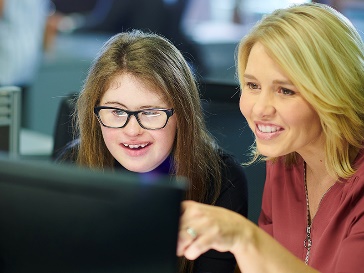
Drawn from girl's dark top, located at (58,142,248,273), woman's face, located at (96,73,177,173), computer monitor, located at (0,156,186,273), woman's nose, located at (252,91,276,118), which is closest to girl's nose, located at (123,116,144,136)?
woman's face, located at (96,73,177,173)

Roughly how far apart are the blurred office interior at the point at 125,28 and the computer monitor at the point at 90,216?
3663 mm

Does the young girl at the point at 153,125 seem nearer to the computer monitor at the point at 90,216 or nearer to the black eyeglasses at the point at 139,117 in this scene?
the black eyeglasses at the point at 139,117

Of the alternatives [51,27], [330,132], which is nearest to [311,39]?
[330,132]

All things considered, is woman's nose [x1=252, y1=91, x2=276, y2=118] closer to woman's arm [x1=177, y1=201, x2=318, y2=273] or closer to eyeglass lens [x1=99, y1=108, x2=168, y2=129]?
eyeglass lens [x1=99, y1=108, x2=168, y2=129]

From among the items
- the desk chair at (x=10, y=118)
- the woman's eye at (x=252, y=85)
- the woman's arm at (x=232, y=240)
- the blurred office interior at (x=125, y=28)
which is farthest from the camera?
the blurred office interior at (x=125, y=28)

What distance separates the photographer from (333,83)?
1.47 metres

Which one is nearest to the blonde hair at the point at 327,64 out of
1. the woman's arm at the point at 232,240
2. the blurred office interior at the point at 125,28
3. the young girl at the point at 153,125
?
the young girl at the point at 153,125

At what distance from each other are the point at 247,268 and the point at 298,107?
17.0 inches

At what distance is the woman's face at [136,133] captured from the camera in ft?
5.27

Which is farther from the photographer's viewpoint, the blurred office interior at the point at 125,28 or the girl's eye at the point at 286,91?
the blurred office interior at the point at 125,28

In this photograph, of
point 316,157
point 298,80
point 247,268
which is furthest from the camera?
point 316,157

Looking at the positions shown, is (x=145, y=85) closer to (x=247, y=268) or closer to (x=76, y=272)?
(x=247, y=268)

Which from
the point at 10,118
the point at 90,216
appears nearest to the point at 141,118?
the point at 90,216

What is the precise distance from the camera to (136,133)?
158cm
